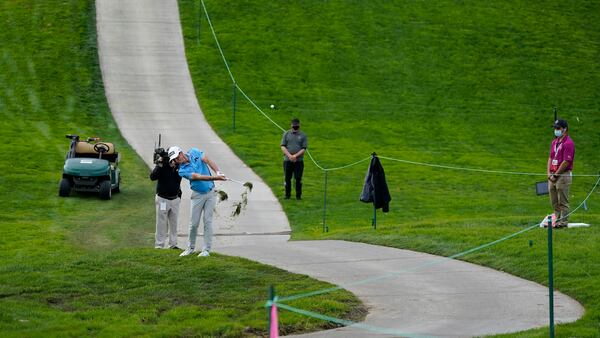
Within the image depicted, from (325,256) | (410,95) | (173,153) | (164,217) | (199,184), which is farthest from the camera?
(410,95)

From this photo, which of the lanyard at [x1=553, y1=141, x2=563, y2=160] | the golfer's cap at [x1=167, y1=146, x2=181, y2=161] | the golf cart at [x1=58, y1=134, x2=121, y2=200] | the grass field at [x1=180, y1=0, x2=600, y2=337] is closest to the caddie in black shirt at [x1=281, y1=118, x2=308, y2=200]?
the grass field at [x1=180, y1=0, x2=600, y2=337]

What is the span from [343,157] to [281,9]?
1802 centimetres

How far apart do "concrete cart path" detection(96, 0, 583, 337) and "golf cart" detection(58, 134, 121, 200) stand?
1993mm

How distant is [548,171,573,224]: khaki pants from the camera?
753 inches

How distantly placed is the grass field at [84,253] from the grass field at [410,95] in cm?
426

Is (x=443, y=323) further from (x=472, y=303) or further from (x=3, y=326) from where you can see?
(x=3, y=326)

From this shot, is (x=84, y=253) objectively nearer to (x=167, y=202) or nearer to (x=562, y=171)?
(x=167, y=202)

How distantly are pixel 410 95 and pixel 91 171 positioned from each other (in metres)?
20.4

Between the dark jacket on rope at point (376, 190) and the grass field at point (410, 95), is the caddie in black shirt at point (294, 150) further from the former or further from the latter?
the dark jacket on rope at point (376, 190)

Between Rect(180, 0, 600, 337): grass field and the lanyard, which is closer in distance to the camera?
the lanyard

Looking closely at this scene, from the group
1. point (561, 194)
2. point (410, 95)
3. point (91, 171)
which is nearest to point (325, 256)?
point (561, 194)

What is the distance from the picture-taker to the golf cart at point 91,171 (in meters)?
26.1

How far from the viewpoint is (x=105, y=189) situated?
85.7 ft

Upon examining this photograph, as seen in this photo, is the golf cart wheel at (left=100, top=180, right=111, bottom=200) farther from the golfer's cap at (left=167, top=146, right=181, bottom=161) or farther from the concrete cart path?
the golfer's cap at (left=167, top=146, right=181, bottom=161)
